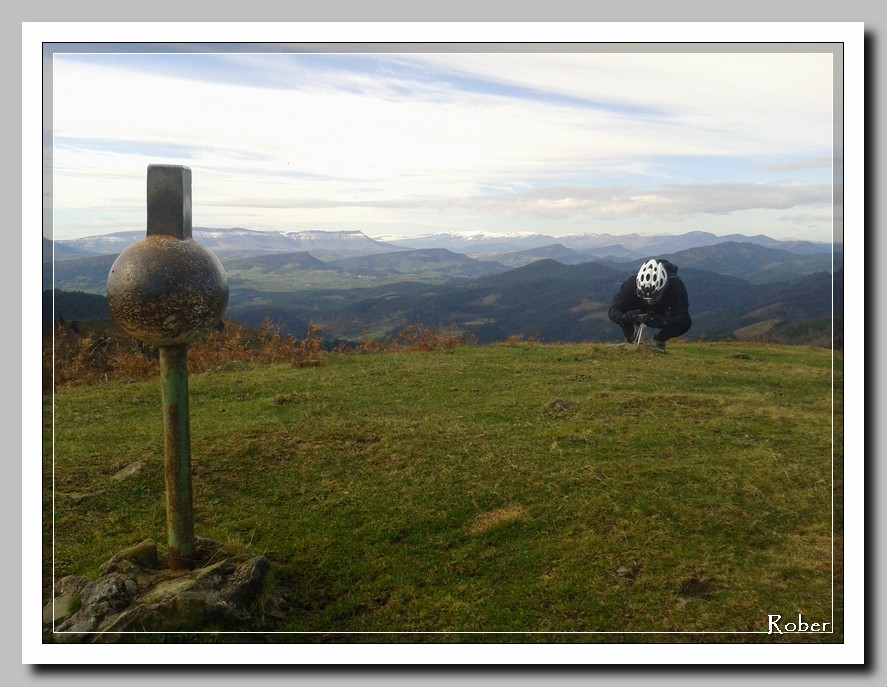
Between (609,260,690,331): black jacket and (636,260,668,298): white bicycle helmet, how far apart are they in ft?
0.48

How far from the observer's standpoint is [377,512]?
683cm

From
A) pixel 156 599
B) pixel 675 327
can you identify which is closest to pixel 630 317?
pixel 675 327

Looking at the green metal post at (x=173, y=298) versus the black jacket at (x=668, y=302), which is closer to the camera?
the green metal post at (x=173, y=298)

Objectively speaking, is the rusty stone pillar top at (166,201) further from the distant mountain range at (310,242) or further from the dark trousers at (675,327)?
the dark trousers at (675,327)

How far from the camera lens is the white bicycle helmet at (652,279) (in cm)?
1692

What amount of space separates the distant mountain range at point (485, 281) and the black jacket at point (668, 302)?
1082 millimetres

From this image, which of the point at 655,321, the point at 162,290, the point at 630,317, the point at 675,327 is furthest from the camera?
the point at 630,317

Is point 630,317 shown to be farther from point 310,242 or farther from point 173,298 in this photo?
point 173,298

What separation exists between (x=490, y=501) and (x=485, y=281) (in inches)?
4133

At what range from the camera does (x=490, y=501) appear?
7.04 metres

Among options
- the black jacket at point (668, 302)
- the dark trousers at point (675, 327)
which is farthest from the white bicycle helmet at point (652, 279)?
the dark trousers at point (675, 327)

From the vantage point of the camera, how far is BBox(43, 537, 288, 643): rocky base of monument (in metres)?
4.83

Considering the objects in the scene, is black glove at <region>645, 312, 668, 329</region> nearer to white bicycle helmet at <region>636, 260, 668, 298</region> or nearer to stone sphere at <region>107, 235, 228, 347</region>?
white bicycle helmet at <region>636, 260, 668, 298</region>

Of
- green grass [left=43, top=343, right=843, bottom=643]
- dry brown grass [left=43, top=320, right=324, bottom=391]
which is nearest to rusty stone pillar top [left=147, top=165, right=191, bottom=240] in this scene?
green grass [left=43, top=343, right=843, bottom=643]
